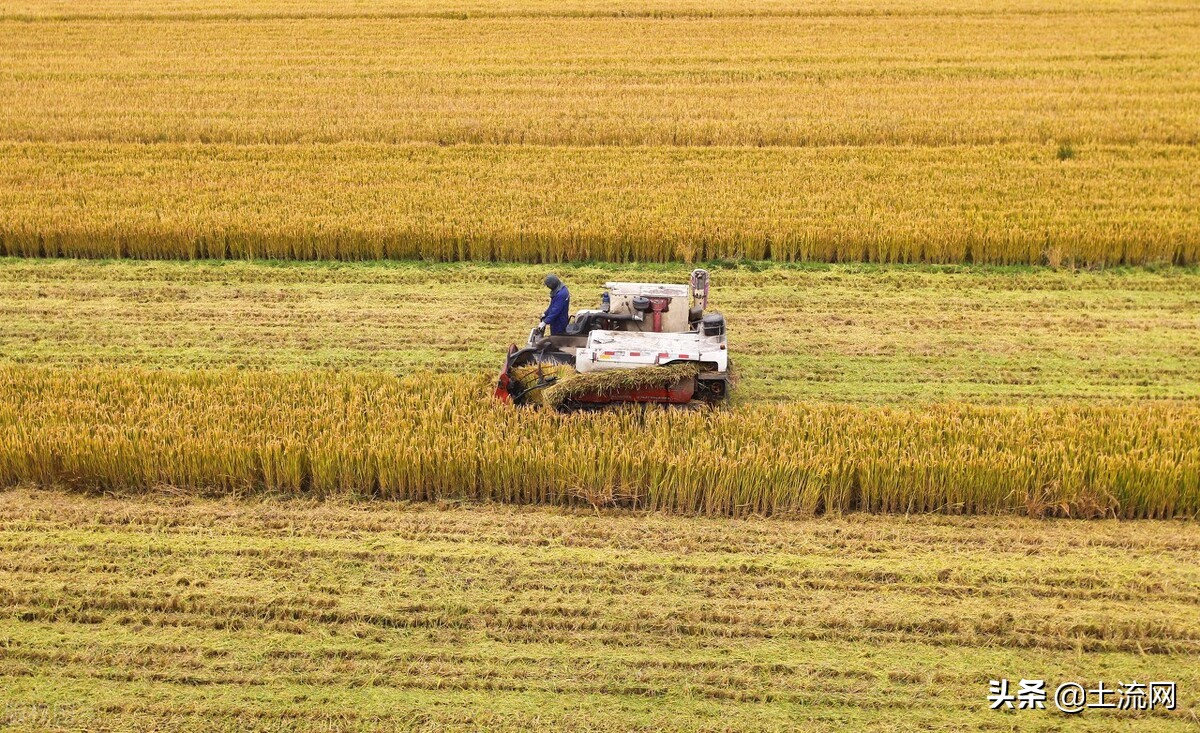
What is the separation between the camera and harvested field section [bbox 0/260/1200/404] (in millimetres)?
13906

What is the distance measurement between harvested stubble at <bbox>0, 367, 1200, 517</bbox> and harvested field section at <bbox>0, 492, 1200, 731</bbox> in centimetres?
30

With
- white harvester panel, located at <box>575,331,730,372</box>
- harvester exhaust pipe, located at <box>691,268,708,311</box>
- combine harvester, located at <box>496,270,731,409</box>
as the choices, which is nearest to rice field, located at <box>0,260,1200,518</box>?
combine harvester, located at <box>496,270,731,409</box>

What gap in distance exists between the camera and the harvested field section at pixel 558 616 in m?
8.59

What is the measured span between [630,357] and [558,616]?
3313mm

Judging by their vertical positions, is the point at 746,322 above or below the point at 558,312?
below

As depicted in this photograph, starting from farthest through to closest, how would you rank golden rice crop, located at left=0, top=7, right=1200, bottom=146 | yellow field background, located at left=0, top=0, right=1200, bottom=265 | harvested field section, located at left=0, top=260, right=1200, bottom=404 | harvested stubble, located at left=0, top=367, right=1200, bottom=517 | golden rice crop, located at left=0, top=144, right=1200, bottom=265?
1. golden rice crop, located at left=0, top=7, right=1200, bottom=146
2. yellow field background, located at left=0, top=0, right=1200, bottom=265
3. golden rice crop, located at left=0, top=144, right=1200, bottom=265
4. harvested field section, located at left=0, top=260, right=1200, bottom=404
5. harvested stubble, located at left=0, top=367, right=1200, bottom=517

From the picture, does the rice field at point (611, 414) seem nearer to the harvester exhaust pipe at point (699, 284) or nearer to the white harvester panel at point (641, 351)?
the white harvester panel at point (641, 351)

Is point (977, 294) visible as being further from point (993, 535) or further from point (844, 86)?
point (844, 86)

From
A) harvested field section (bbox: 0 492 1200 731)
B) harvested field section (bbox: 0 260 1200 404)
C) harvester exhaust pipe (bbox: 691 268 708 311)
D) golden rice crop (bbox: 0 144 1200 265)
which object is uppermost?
golden rice crop (bbox: 0 144 1200 265)

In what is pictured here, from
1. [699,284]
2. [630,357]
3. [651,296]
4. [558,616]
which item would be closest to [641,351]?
[630,357]

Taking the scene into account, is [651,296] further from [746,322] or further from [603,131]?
[603,131]

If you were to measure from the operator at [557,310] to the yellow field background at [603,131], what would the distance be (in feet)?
15.4

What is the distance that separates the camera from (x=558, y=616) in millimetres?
9539

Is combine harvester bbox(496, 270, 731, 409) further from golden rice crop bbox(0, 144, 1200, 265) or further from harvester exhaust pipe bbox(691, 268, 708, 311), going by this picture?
golden rice crop bbox(0, 144, 1200, 265)
